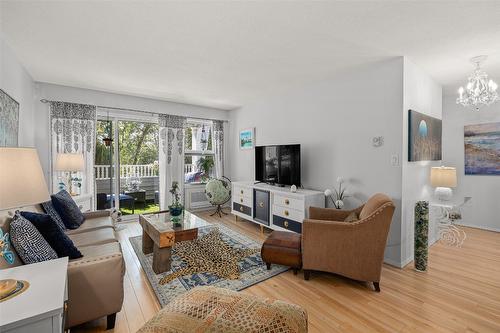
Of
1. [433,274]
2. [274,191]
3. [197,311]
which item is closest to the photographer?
[197,311]

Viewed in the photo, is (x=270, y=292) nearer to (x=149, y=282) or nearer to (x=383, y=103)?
(x=149, y=282)

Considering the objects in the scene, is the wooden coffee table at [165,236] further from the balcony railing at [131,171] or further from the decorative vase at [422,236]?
the decorative vase at [422,236]

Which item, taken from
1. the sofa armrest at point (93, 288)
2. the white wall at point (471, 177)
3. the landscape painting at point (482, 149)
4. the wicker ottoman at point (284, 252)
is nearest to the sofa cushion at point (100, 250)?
the sofa armrest at point (93, 288)

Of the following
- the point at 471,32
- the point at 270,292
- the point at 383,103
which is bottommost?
the point at 270,292

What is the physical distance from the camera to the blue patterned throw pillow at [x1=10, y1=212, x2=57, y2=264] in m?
1.42

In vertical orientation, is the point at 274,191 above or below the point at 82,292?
above

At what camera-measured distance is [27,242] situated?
1440mm

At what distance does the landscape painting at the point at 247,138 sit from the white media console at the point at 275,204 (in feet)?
3.23

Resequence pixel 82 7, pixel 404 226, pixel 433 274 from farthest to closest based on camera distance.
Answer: pixel 404 226, pixel 433 274, pixel 82 7

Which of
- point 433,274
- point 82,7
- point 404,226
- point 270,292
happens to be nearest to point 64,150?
point 82,7

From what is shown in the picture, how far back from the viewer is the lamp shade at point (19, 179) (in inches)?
41.4

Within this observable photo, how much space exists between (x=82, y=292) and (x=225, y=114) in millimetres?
Result: 4706

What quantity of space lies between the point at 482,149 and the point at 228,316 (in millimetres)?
5109

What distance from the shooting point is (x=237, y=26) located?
2.08m
